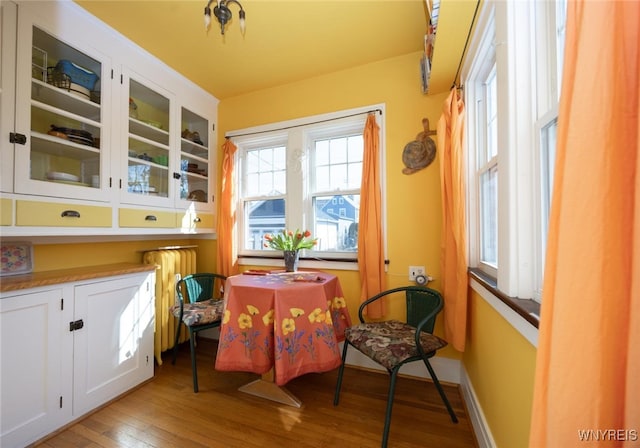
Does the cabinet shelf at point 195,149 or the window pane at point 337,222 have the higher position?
the cabinet shelf at point 195,149

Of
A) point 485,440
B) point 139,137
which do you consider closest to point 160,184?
point 139,137

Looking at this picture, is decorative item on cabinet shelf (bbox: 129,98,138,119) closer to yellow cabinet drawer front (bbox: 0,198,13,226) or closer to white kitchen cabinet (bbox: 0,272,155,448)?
yellow cabinet drawer front (bbox: 0,198,13,226)

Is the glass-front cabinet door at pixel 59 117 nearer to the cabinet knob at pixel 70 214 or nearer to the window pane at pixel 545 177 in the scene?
the cabinet knob at pixel 70 214

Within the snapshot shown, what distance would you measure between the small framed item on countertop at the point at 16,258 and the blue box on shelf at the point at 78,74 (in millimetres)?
1189

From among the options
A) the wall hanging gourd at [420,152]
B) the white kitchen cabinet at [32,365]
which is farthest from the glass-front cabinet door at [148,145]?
the wall hanging gourd at [420,152]

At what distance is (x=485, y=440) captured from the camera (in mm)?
1322

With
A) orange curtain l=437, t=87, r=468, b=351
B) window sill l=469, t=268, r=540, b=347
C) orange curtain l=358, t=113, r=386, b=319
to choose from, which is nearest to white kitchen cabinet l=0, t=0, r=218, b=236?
orange curtain l=358, t=113, r=386, b=319

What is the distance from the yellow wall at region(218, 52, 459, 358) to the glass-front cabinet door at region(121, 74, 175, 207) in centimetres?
149

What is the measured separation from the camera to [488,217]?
1.70 metres

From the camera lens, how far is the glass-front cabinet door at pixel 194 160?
8.68 feet

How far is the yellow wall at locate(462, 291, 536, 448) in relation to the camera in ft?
2.99

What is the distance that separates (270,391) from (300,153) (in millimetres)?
2094

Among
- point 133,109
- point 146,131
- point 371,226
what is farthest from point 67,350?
point 371,226

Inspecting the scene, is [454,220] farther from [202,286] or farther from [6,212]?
[6,212]
